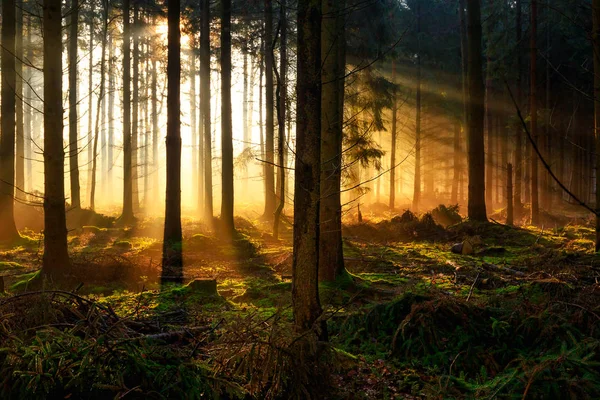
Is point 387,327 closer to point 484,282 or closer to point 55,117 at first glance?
point 484,282

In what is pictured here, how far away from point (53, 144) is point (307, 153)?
20.1 feet

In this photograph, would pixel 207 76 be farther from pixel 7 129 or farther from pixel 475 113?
pixel 475 113

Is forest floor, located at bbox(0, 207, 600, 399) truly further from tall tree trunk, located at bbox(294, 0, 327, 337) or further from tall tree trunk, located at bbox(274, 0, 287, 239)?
tall tree trunk, located at bbox(274, 0, 287, 239)

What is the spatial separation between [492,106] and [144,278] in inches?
1069

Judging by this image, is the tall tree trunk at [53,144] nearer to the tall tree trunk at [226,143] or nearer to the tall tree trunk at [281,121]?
the tall tree trunk at [281,121]

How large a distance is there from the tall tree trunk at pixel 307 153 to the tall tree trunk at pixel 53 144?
234 inches

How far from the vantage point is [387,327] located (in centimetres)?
544

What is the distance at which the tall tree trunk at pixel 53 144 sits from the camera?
8.29 m

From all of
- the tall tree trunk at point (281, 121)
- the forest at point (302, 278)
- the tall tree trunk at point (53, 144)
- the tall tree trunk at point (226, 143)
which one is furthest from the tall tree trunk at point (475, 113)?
the tall tree trunk at point (53, 144)

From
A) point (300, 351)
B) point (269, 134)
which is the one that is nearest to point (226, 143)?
point (269, 134)

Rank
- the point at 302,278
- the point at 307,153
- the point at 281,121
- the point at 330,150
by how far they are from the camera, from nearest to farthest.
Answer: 1. the point at 281,121
2. the point at 307,153
3. the point at 302,278
4. the point at 330,150

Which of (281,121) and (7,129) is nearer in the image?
(281,121)

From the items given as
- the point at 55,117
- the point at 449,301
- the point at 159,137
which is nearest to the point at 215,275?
the point at 55,117

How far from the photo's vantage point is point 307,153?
4238 millimetres
